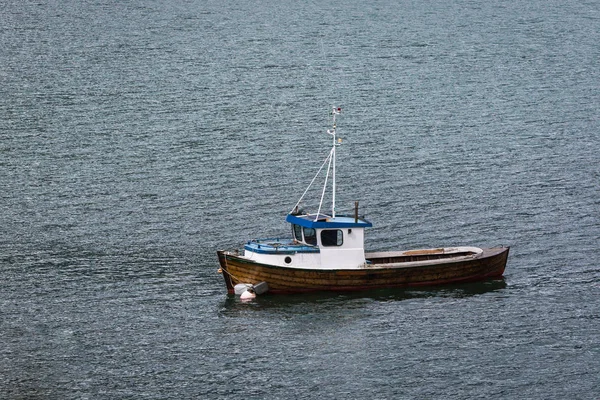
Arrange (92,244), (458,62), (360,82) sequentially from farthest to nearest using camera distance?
(458,62) → (360,82) → (92,244)

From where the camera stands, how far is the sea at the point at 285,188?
181 feet

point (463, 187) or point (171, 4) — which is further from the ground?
point (171, 4)

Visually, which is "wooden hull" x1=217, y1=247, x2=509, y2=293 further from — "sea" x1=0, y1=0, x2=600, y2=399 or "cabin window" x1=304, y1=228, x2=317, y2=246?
"cabin window" x1=304, y1=228, x2=317, y2=246

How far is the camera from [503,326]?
5944 centimetres

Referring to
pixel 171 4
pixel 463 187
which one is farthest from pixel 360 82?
pixel 171 4

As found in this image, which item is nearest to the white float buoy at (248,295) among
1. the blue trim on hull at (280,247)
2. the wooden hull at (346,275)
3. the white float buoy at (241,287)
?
the white float buoy at (241,287)

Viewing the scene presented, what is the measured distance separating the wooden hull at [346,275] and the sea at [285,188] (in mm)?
757

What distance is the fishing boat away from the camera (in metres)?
63.4

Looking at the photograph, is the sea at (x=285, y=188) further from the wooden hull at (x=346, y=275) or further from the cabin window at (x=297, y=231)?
the cabin window at (x=297, y=231)

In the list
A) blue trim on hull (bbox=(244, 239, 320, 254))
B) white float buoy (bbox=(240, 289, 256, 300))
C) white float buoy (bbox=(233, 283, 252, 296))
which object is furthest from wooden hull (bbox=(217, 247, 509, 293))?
blue trim on hull (bbox=(244, 239, 320, 254))

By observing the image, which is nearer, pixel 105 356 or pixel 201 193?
pixel 105 356

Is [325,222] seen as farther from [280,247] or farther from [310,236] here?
[280,247]

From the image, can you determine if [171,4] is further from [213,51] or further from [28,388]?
[28,388]

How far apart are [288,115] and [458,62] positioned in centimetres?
2926
